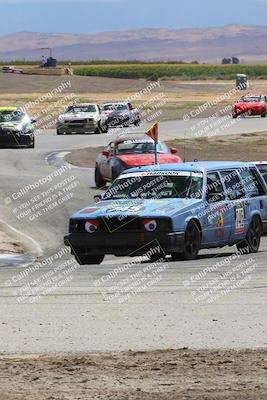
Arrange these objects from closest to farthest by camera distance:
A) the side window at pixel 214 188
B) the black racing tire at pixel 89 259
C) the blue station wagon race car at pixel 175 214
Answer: the blue station wagon race car at pixel 175 214 < the black racing tire at pixel 89 259 < the side window at pixel 214 188

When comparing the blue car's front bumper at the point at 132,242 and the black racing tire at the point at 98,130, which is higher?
the blue car's front bumper at the point at 132,242

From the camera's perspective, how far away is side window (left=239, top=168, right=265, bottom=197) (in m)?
18.9

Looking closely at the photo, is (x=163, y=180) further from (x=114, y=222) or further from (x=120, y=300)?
(x=120, y=300)

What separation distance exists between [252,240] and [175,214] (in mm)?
2463

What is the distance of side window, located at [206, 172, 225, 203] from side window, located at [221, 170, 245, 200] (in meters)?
0.16

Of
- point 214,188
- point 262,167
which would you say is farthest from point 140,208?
point 262,167

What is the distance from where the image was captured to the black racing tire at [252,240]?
18453mm

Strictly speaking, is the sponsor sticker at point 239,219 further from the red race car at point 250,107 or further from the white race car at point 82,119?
the red race car at point 250,107

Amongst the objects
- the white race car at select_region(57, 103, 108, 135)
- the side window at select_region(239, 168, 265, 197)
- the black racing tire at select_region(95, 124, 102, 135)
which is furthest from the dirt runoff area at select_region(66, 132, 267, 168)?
the side window at select_region(239, 168, 265, 197)

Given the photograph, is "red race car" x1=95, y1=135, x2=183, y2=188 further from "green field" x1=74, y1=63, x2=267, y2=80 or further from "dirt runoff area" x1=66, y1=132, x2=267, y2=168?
"green field" x1=74, y1=63, x2=267, y2=80

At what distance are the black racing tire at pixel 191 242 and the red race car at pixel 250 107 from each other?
2057 inches

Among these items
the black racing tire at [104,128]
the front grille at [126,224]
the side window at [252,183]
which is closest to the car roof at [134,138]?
the side window at [252,183]

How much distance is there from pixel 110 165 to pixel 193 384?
22350 mm

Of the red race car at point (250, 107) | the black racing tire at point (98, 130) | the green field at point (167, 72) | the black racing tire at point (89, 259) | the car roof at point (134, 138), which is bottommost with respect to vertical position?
the green field at point (167, 72)
